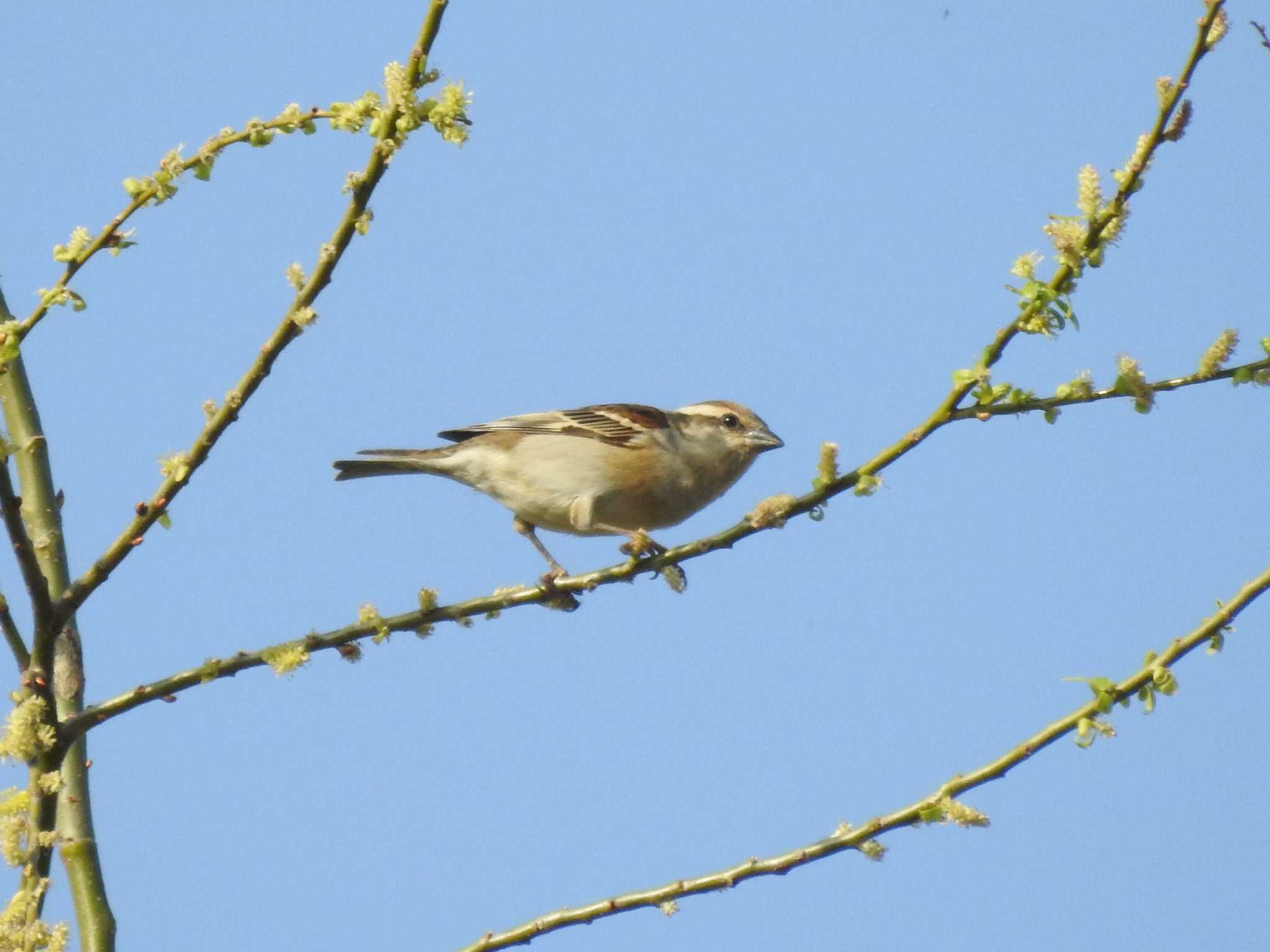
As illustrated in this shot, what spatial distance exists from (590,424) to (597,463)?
27.2 inches

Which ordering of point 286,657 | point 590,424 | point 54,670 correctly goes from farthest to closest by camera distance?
point 590,424 < point 54,670 < point 286,657

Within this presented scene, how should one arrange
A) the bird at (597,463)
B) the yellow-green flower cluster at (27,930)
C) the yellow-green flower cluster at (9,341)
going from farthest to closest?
the bird at (597,463)
the yellow-green flower cluster at (9,341)
the yellow-green flower cluster at (27,930)

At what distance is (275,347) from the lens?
4168mm

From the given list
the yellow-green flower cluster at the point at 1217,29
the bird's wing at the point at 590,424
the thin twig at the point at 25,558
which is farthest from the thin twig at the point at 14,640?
the bird's wing at the point at 590,424

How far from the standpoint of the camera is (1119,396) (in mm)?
4074

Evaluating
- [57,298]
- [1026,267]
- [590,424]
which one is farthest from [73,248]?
[590,424]

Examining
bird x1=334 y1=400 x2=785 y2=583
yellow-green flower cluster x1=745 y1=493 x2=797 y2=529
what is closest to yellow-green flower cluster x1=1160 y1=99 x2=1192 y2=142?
yellow-green flower cluster x1=745 y1=493 x2=797 y2=529

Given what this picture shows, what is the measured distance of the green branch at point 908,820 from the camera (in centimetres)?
365

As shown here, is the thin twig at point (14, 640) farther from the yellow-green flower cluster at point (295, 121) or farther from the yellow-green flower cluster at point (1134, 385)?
the yellow-green flower cluster at point (1134, 385)

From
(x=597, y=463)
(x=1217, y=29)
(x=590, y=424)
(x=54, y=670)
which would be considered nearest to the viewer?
(x=1217, y=29)

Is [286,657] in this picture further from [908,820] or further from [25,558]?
[908,820]

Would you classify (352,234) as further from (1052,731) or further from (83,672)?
(1052,731)

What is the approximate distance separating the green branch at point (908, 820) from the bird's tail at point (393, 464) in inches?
198

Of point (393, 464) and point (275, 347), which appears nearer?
point (275, 347)
